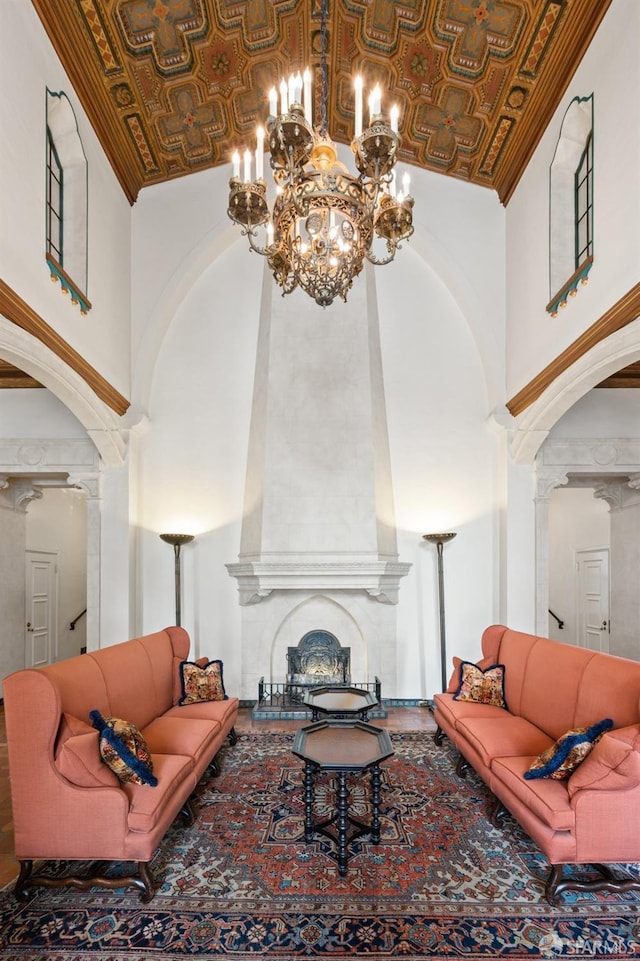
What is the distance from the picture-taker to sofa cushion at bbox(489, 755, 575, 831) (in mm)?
2787

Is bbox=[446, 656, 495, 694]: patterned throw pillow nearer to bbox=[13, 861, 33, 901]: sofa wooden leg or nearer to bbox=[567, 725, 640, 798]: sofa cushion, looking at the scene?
bbox=[567, 725, 640, 798]: sofa cushion

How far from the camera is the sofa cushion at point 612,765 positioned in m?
2.75

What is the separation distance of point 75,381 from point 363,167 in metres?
3.08

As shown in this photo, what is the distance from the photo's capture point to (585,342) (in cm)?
445

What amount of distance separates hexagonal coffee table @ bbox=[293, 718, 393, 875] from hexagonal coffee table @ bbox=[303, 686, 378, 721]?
19.8 inches

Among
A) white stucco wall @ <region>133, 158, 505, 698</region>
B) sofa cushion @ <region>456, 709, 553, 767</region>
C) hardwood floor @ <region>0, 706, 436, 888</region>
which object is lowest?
hardwood floor @ <region>0, 706, 436, 888</region>

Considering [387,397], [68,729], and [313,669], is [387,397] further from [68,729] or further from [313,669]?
[68,729]

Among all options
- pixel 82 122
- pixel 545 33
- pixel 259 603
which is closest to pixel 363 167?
pixel 545 33

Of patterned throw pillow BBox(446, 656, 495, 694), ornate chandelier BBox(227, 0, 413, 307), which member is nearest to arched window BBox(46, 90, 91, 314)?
ornate chandelier BBox(227, 0, 413, 307)

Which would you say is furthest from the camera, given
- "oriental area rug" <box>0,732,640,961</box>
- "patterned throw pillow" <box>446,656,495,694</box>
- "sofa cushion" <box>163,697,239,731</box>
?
"patterned throw pillow" <box>446,656,495,694</box>

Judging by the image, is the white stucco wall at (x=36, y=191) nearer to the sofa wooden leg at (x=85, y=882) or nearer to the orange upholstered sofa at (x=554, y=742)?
the sofa wooden leg at (x=85, y=882)

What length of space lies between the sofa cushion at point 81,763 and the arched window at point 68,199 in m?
3.42

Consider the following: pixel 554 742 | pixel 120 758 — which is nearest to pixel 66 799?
pixel 120 758

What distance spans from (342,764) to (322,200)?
3.22 meters
